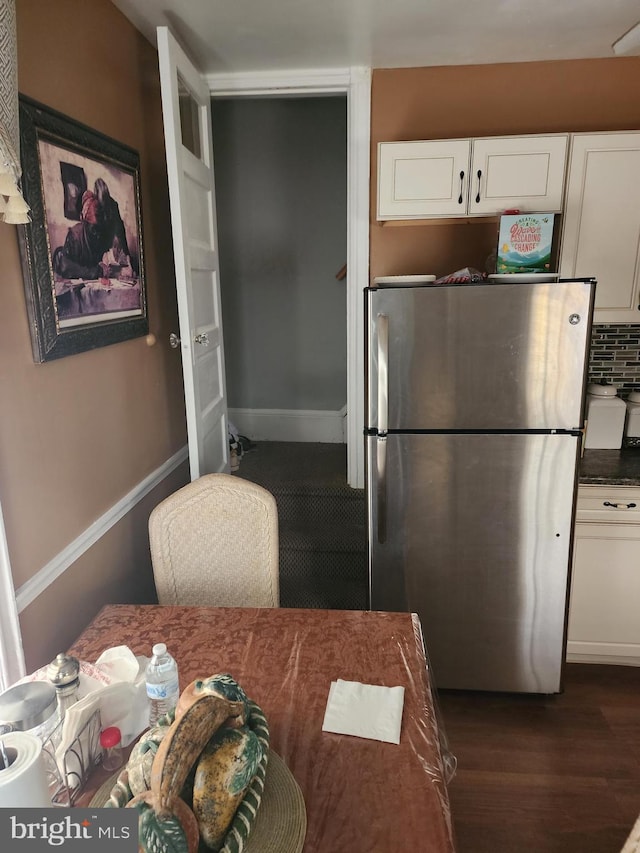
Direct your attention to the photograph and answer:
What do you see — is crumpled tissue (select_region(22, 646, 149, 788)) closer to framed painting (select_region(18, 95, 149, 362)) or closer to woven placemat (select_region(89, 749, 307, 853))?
woven placemat (select_region(89, 749, 307, 853))

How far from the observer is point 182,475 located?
259 cm

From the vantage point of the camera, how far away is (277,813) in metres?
0.88

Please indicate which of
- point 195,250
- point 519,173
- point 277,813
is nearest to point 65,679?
point 277,813

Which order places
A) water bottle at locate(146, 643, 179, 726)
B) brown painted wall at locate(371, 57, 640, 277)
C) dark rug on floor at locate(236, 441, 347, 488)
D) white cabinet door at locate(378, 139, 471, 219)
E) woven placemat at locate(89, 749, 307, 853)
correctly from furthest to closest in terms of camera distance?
dark rug on floor at locate(236, 441, 347, 488) → brown painted wall at locate(371, 57, 640, 277) → white cabinet door at locate(378, 139, 471, 219) → water bottle at locate(146, 643, 179, 726) → woven placemat at locate(89, 749, 307, 853)

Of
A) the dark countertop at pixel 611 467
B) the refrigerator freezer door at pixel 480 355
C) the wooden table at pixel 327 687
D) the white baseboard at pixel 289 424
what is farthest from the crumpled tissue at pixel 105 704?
the white baseboard at pixel 289 424

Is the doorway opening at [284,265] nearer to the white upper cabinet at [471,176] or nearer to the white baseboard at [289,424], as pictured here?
the white baseboard at [289,424]

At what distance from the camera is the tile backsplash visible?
2.53 m

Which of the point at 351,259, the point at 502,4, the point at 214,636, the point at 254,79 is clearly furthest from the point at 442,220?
the point at 214,636

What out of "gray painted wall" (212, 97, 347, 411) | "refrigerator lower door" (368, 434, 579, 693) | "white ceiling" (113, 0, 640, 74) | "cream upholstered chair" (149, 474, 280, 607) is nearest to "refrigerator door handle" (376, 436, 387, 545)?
"refrigerator lower door" (368, 434, 579, 693)

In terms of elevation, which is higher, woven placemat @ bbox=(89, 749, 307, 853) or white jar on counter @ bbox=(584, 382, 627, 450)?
white jar on counter @ bbox=(584, 382, 627, 450)

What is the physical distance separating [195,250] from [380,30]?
40.7 inches

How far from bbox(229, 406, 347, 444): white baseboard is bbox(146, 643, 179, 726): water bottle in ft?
8.48

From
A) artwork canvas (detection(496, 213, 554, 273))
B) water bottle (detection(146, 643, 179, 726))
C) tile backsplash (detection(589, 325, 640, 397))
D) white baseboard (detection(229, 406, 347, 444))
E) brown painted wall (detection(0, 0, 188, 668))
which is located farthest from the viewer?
white baseboard (detection(229, 406, 347, 444))

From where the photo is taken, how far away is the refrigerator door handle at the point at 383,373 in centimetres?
187
